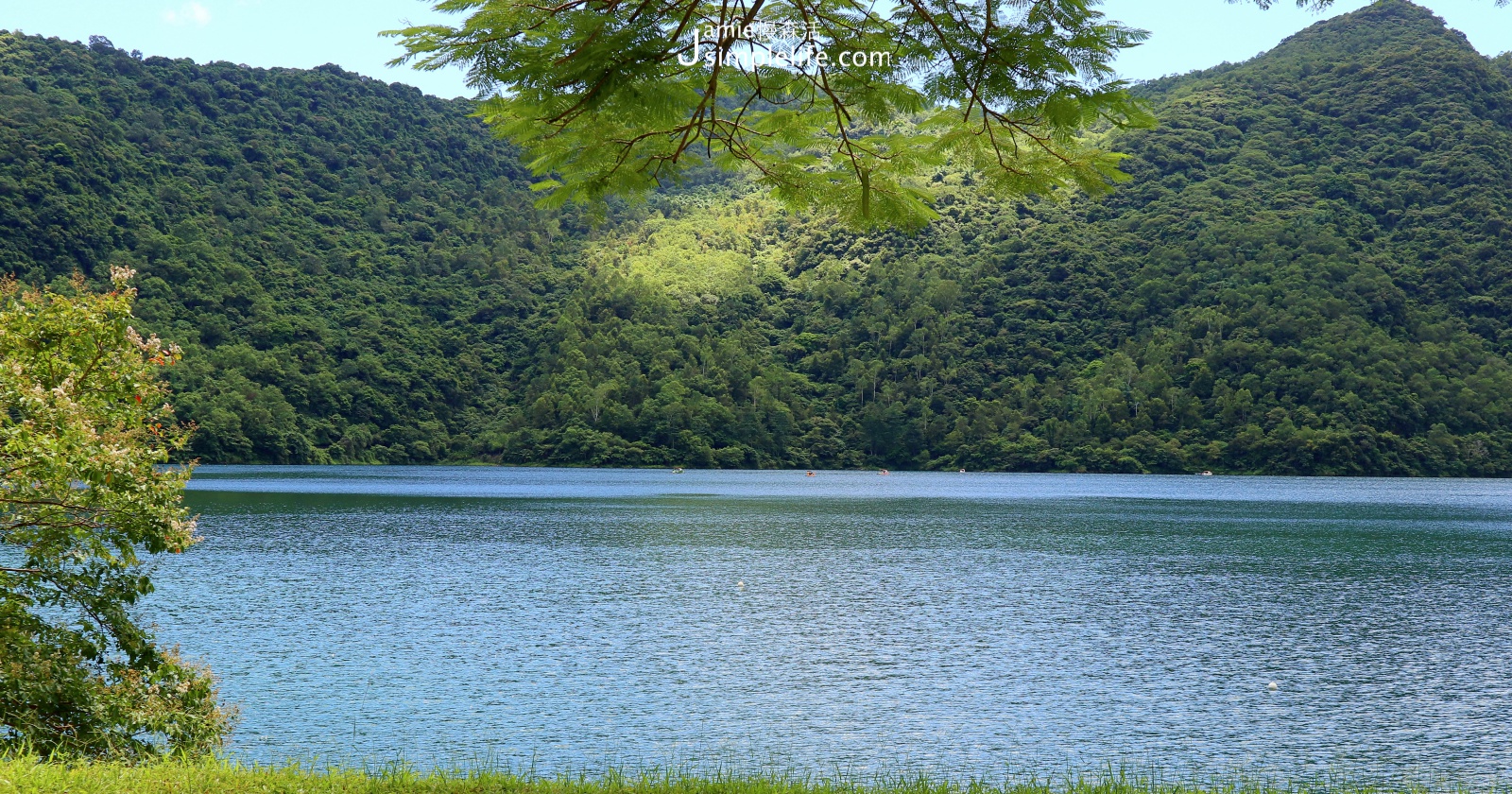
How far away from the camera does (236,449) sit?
416ft

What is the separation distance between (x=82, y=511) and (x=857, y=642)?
19682 millimetres

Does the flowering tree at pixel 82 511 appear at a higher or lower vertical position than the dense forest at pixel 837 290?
lower

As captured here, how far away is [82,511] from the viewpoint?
12.1 metres

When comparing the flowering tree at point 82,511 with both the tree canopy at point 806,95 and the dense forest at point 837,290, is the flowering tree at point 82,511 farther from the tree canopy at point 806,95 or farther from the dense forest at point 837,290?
the dense forest at point 837,290

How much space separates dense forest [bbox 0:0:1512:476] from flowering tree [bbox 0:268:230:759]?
4627 inches

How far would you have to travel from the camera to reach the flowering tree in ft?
37.1

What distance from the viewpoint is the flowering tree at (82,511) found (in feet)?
37.1

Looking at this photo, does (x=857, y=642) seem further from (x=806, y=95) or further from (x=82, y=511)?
(x=806, y=95)

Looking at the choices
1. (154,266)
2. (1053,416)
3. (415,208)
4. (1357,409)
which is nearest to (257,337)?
(154,266)

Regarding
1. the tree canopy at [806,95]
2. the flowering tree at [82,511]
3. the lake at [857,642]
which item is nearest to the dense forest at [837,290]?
the lake at [857,642]

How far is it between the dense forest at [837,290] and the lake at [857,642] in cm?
7287

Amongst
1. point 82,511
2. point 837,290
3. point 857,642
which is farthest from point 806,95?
point 837,290

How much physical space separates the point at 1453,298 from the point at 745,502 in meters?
102

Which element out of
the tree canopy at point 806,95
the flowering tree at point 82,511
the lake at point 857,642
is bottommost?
the lake at point 857,642
